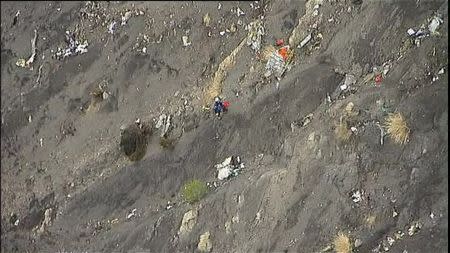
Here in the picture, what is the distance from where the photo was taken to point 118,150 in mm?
20094

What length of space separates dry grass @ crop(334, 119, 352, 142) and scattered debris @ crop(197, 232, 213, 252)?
4.15 metres

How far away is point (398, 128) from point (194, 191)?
222 inches

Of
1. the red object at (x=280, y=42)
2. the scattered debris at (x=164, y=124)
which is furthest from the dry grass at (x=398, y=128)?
the scattered debris at (x=164, y=124)

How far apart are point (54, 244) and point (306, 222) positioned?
790 centimetres

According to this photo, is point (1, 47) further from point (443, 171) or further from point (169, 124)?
point (443, 171)

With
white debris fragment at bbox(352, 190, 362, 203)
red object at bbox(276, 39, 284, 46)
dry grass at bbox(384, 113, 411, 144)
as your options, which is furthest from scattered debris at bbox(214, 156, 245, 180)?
dry grass at bbox(384, 113, 411, 144)

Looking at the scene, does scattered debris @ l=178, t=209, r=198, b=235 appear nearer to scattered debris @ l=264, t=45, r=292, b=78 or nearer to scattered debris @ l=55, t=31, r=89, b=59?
scattered debris @ l=264, t=45, r=292, b=78

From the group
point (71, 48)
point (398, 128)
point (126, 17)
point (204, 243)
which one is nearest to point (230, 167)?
point (204, 243)

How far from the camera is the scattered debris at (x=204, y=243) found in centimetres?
1752

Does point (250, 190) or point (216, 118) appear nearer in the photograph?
point (250, 190)

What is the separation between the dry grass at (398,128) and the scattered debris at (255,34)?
4.58 meters

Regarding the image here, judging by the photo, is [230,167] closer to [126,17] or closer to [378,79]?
[378,79]

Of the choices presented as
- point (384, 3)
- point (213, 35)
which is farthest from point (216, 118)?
point (384, 3)

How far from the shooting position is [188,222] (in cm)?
1798
